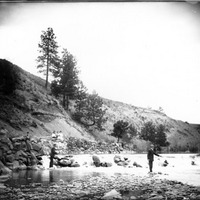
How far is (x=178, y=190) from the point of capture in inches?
252

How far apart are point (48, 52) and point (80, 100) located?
7.04 m

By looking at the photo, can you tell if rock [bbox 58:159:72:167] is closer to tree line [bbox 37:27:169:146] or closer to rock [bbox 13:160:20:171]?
rock [bbox 13:160:20:171]

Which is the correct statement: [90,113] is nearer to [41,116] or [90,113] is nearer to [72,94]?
[72,94]

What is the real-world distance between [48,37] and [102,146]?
38.0 ft

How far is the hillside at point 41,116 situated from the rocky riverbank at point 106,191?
7.23 m

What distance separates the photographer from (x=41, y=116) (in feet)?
66.9

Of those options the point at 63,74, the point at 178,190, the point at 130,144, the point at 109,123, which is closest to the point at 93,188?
the point at 178,190

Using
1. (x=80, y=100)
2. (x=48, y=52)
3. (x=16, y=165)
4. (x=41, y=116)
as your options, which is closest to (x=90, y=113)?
(x=80, y=100)

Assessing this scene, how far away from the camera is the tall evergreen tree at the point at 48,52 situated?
10891 millimetres

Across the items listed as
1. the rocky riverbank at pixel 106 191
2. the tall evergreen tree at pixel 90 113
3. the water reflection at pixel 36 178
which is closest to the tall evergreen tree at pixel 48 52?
Answer: the tall evergreen tree at pixel 90 113

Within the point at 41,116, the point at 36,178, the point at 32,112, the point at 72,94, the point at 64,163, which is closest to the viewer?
the point at 36,178

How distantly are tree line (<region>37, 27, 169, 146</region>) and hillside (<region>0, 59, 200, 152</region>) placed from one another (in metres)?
0.66

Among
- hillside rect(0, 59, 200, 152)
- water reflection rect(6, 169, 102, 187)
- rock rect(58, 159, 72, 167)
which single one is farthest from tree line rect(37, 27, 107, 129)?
water reflection rect(6, 169, 102, 187)

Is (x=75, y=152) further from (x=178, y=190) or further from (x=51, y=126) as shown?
(x=178, y=190)
